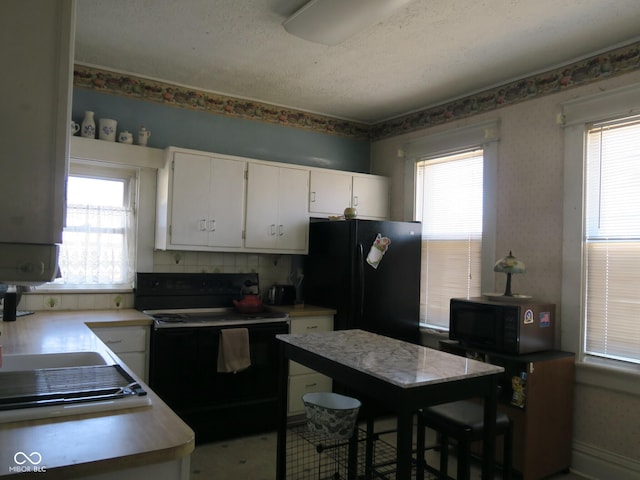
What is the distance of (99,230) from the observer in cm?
365

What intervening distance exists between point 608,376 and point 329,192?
8.20ft

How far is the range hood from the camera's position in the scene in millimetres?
822

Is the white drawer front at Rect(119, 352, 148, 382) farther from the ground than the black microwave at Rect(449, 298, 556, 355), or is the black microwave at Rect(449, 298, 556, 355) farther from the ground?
the black microwave at Rect(449, 298, 556, 355)

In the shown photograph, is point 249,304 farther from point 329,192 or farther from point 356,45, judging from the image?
point 356,45

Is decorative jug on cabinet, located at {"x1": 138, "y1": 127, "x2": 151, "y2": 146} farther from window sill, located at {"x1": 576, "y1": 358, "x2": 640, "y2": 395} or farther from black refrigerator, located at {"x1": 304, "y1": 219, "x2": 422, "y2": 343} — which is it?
window sill, located at {"x1": 576, "y1": 358, "x2": 640, "y2": 395}

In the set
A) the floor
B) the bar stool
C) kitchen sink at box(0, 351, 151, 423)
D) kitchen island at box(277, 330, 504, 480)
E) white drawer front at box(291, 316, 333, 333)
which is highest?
kitchen sink at box(0, 351, 151, 423)

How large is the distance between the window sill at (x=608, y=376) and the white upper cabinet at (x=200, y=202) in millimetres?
2582

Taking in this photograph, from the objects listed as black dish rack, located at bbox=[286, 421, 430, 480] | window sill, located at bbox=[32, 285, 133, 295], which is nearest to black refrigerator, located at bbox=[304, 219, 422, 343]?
black dish rack, located at bbox=[286, 421, 430, 480]

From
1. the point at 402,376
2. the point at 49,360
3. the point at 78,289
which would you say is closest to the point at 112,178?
the point at 78,289

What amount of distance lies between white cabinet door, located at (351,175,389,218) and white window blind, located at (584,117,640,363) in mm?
1886

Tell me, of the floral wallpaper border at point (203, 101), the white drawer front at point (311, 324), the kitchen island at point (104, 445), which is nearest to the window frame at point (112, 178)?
the floral wallpaper border at point (203, 101)

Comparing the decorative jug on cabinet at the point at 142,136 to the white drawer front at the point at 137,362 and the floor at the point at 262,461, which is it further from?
the floor at the point at 262,461

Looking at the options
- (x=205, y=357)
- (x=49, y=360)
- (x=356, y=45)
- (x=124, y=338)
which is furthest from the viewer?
(x=205, y=357)

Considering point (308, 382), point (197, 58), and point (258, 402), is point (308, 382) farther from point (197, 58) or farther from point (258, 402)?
point (197, 58)
